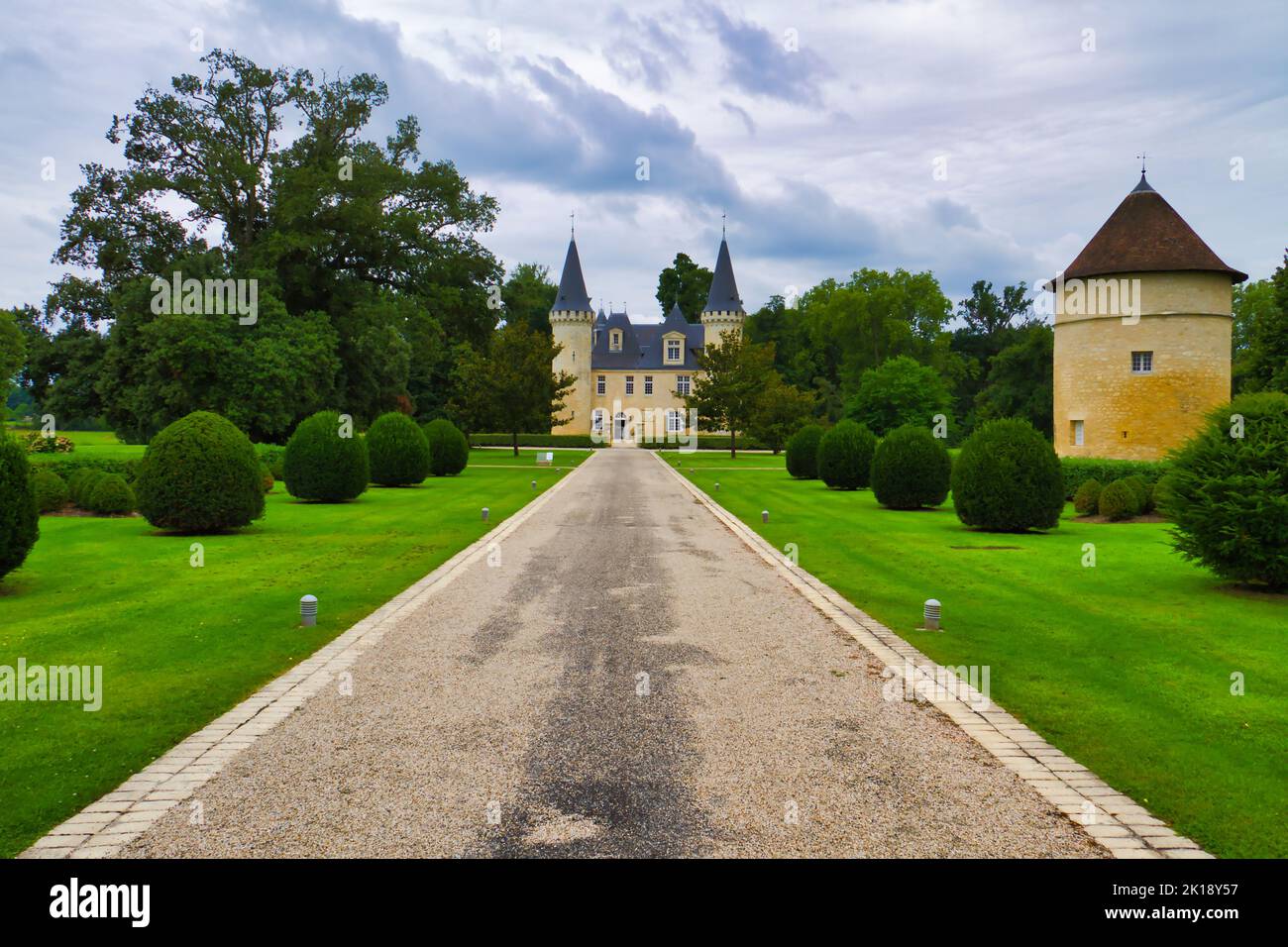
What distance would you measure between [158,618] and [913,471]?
61.9 ft

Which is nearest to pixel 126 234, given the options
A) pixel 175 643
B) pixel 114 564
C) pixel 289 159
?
pixel 289 159

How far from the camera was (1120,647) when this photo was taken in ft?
29.9

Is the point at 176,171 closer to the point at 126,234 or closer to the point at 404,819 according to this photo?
the point at 126,234

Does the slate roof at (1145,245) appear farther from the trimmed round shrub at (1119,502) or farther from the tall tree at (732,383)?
the tall tree at (732,383)

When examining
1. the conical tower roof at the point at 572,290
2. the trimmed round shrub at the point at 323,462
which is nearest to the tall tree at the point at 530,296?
the conical tower roof at the point at 572,290

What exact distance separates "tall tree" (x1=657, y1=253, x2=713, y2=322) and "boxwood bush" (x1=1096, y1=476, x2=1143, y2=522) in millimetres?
78084

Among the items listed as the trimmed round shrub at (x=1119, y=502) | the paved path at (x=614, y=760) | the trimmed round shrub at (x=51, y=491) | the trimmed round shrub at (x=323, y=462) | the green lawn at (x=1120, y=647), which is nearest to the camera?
the paved path at (x=614, y=760)

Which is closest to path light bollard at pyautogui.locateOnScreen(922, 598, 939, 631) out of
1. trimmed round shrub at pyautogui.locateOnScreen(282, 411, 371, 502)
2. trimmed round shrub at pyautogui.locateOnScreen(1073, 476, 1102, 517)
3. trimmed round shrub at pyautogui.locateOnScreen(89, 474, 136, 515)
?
trimmed round shrub at pyautogui.locateOnScreen(1073, 476, 1102, 517)

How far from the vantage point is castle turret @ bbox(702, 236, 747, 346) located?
8500 cm

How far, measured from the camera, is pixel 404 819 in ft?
15.6

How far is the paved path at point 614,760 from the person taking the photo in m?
4.57

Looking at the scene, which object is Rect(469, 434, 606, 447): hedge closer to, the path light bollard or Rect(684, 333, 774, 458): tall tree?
Rect(684, 333, 774, 458): tall tree

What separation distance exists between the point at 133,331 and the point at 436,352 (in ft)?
42.0

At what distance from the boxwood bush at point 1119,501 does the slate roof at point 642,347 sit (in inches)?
2604
